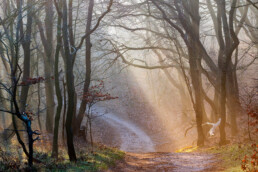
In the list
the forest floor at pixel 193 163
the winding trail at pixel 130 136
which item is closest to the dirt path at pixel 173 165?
the forest floor at pixel 193 163

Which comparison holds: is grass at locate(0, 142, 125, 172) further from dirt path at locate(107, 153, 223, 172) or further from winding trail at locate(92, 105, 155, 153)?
winding trail at locate(92, 105, 155, 153)

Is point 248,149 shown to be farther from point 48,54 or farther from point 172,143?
point 172,143

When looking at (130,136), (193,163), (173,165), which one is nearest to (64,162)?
(173,165)

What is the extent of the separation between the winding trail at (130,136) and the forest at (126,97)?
0.27 feet

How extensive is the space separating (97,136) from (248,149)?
15.2m

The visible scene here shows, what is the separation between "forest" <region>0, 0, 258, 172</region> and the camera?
835 cm

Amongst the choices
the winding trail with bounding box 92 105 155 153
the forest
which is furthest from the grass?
the winding trail with bounding box 92 105 155 153

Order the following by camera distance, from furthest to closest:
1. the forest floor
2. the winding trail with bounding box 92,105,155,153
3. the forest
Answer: the winding trail with bounding box 92,105,155,153 < the forest < the forest floor

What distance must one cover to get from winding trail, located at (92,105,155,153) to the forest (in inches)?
3.2

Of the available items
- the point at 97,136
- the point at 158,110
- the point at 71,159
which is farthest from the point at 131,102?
the point at 71,159

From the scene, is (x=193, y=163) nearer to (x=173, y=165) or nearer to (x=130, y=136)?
(x=173, y=165)

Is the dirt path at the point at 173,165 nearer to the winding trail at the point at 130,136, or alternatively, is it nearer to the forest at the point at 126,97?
the forest at the point at 126,97

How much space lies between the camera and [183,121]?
25.2 metres

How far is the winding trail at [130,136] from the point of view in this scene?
19.5 metres
